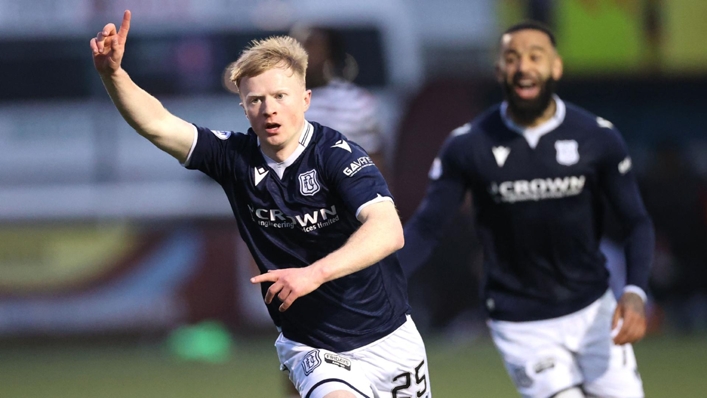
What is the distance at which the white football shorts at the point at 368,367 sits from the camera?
450cm

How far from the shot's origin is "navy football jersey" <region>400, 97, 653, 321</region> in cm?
553

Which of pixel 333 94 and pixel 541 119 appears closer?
pixel 541 119

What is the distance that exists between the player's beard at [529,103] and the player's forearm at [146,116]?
177cm

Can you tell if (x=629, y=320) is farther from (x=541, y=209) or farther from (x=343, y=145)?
(x=343, y=145)

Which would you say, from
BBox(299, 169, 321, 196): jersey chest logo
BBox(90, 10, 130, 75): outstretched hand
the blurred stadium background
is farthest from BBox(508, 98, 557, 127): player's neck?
the blurred stadium background

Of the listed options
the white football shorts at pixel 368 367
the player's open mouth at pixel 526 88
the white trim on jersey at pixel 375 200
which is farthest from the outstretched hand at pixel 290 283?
the player's open mouth at pixel 526 88

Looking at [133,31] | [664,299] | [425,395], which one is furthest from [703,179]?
[425,395]

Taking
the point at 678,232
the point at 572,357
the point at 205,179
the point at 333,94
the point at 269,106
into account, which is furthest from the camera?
the point at 205,179

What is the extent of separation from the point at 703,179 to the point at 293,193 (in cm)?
1044

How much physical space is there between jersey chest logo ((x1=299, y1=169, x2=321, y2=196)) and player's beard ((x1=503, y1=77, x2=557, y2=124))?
1.50 meters

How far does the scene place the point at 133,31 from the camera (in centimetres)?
1465

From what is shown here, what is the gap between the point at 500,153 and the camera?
18.5 ft

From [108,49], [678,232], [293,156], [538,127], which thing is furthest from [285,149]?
[678,232]

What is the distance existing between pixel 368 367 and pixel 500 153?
1.49 m
